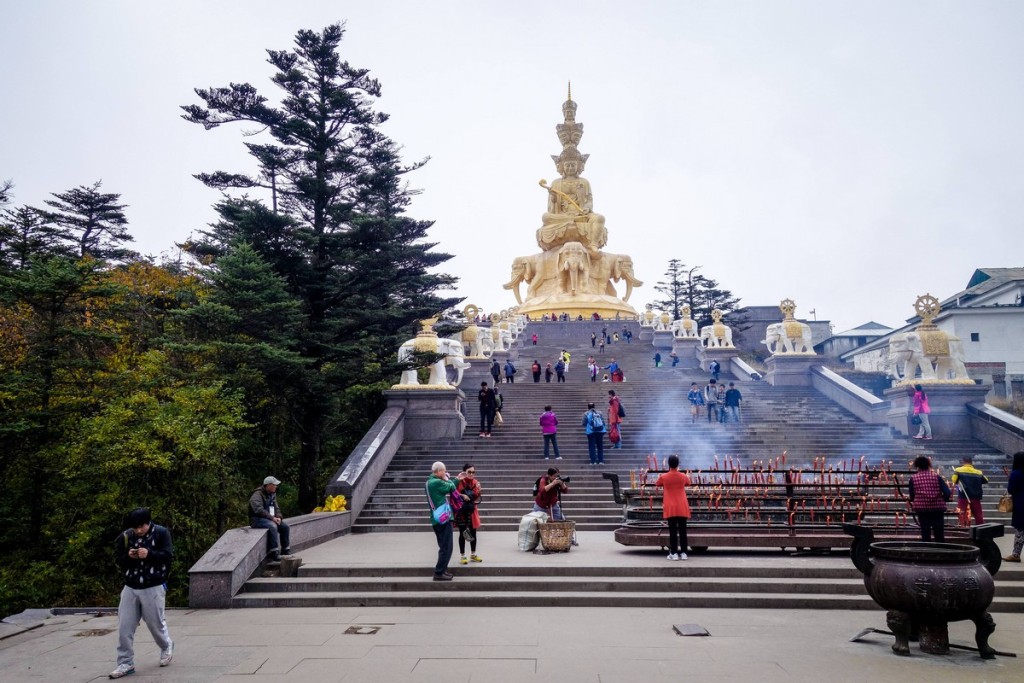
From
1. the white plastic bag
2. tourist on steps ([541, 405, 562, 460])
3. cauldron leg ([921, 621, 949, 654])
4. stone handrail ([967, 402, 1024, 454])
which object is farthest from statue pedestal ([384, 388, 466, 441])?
cauldron leg ([921, 621, 949, 654])

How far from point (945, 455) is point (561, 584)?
36.1 ft

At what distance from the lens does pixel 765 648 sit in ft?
19.9

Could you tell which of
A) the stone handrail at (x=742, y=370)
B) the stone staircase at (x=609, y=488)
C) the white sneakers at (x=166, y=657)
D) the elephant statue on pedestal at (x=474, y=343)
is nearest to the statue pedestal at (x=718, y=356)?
the stone handrail at (x=742, y=370)

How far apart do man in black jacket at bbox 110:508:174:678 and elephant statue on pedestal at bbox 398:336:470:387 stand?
34.7 ft

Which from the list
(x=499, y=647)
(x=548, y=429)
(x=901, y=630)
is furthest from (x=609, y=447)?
(x=901, y=630)

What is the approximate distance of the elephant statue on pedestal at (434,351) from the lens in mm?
16609

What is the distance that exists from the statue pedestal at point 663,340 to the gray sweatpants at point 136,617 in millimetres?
26311

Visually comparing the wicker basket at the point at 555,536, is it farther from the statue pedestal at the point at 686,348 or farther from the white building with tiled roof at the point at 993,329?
the white building with tiled roof at the point at 993,329

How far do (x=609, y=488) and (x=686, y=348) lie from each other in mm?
15955

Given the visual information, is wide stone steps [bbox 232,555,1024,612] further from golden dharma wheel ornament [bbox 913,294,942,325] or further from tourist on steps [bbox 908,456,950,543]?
golden dharma wheel ornament [bbox 913,294,942,325]

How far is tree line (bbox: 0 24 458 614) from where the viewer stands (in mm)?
12000

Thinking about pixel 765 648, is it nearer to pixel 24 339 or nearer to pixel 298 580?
pixel 298 580

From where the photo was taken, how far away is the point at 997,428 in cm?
1530

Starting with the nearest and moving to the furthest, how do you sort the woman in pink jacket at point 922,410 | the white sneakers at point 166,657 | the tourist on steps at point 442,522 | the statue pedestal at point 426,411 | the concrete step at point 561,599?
the white sneakers at point 166,657
the concrete step at point 561,599
the tourist on steps at point 442,522
the woman in pink jacket at point 922,410
the statue pedestal at point 426,411
